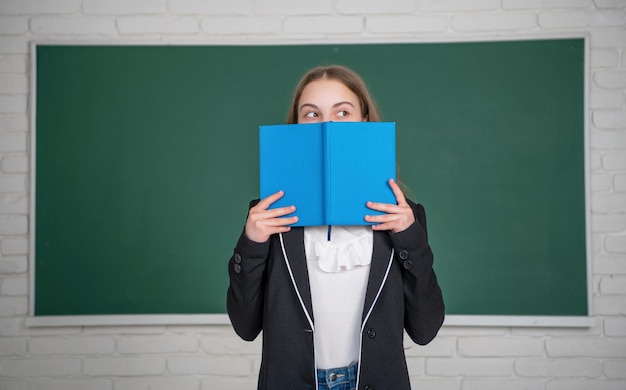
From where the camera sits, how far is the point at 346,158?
3.75 feet

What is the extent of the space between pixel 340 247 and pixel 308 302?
0.14 m

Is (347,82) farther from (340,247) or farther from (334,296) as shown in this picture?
(334,296)

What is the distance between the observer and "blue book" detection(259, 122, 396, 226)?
114cm

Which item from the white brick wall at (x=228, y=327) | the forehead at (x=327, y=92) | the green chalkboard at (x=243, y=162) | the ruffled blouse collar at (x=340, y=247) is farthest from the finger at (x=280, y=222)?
the white brick wall at (x=228, y=327)

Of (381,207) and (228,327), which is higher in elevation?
(381,207)

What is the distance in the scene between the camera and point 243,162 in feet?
7.43

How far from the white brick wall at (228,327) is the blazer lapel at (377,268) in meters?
1.16

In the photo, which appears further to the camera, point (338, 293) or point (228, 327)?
point (228, 327)

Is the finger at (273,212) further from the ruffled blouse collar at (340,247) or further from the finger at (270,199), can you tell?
the ruffled blouse collar at (340,247)

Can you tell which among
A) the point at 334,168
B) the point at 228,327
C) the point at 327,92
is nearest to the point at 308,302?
the point at 334,168

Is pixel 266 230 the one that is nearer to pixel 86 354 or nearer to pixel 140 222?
pixel 140 222

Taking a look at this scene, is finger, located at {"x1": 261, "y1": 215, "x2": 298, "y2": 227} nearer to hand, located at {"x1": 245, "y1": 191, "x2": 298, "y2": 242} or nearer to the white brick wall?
hand, located at {"x1": 245, "y1": 191, "x2": 298, "y2": 242}

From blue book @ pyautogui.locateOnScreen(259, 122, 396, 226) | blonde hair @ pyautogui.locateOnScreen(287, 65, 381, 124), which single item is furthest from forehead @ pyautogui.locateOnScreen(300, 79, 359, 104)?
blue book @ pyautogui.locateOnScreen(259, 122, 396, 226)

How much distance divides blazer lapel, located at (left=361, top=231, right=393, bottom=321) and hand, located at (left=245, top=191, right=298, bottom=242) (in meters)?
0.19
